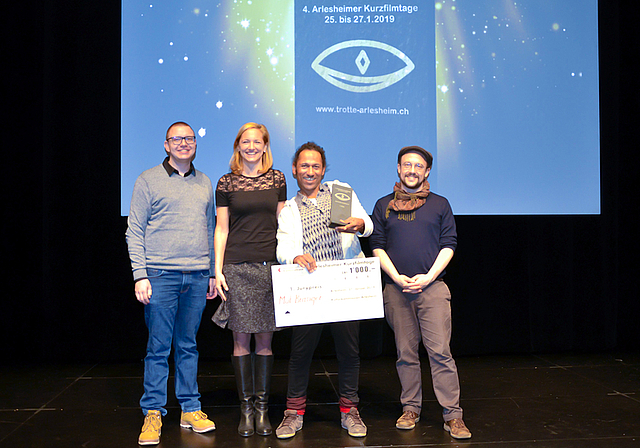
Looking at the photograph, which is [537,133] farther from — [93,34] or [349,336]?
[93,34]

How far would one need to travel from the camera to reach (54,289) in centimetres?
372

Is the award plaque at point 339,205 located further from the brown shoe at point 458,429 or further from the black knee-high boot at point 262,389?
the brown shoe at point 458,429

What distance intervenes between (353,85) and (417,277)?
1847 millimetres

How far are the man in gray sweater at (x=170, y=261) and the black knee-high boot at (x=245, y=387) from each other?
0.19 meters

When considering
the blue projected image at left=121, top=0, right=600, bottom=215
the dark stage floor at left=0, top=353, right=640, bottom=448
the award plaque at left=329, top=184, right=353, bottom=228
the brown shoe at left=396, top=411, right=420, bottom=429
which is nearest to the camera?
the award plaque at left=329, top=184, right=353, bottom=228

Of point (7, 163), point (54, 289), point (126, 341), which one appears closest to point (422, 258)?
point (126, 341)

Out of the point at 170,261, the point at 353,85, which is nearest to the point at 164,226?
the point at 170,261

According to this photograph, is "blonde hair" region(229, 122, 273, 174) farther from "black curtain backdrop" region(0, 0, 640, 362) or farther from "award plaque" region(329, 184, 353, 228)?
"black curtain backdrop" region(0, 0, 640, 362)

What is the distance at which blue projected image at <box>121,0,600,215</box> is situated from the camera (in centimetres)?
361

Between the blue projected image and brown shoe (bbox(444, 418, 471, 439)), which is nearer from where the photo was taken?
brown shoe (bbox(444, 418, 471, 439))

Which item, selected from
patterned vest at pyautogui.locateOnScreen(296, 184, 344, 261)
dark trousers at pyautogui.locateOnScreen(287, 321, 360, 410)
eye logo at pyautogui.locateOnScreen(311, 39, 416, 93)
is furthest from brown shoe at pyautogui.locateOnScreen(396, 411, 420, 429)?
eye logo at pyautogui.locateOnScreen(311, 39, 416, 93)

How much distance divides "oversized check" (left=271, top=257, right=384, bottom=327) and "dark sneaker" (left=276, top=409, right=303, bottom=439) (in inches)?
18.3

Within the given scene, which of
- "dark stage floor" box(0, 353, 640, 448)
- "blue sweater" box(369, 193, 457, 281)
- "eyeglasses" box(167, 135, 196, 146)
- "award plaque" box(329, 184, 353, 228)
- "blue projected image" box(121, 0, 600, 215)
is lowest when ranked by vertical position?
"dark stage floor" box(0, 353, 640, 448)

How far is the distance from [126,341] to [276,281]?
85.4 inches
